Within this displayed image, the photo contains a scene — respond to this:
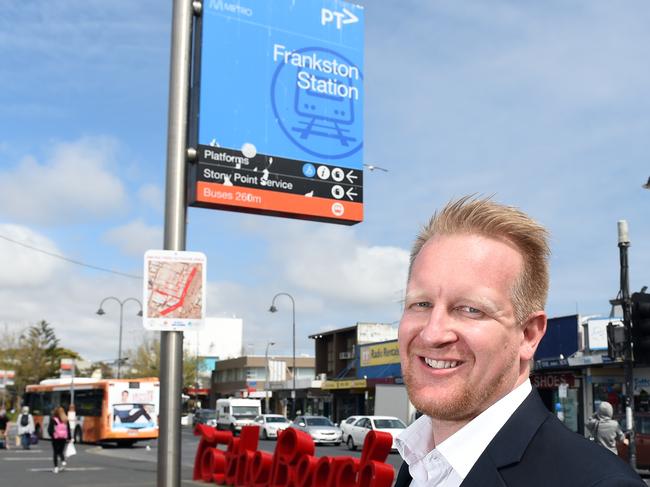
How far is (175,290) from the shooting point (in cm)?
687

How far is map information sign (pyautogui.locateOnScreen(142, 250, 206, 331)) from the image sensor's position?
676cm

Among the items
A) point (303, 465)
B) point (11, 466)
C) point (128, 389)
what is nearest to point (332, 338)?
point (128, 389)

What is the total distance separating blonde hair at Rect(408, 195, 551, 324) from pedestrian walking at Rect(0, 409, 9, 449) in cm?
3779

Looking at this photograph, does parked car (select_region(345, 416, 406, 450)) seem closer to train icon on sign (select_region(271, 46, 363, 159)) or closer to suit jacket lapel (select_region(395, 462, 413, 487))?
train icon on sign (select_region(271, 46, 363, 159))

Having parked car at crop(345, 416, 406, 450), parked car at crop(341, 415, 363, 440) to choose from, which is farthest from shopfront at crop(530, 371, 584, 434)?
parked car at crop(341, 415, 363, 440)

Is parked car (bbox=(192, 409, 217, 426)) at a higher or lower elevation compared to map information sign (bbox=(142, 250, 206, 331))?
lower

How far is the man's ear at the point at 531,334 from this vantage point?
1.94 meters

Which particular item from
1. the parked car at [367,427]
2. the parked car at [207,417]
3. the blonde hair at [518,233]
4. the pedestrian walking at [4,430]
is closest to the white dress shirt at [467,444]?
the blonde hair at [518,233]

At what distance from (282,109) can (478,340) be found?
6.63 metres

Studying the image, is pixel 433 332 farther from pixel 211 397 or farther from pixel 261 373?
pixel 211 397

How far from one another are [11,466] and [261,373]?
69.9m

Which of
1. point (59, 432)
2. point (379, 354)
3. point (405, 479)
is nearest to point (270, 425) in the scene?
point (379, 354)

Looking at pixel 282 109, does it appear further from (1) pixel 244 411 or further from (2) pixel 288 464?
(1) pixel 244 411

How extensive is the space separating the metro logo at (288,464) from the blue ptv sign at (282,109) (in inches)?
Result: 140
